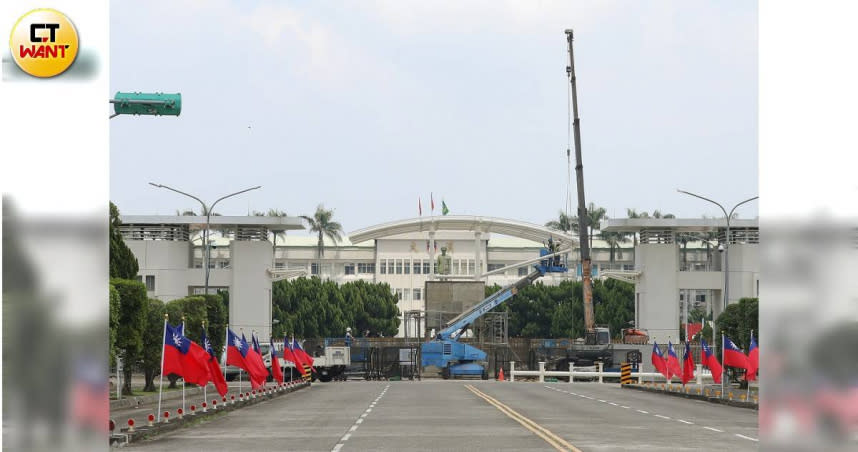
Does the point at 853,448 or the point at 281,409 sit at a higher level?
the point at 853,448

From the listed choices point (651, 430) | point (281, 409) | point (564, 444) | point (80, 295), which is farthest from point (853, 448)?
point (281, 409)

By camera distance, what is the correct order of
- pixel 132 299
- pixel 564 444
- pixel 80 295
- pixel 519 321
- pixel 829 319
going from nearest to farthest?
pixel 829 319, pixel 80 295, pixel 564 444, pixel 132 299, pixel 519 321

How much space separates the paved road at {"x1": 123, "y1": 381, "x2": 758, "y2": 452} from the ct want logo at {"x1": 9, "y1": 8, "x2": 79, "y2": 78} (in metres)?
17.5

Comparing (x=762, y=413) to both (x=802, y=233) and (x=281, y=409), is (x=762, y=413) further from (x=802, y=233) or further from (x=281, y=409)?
(x=281, y=409)

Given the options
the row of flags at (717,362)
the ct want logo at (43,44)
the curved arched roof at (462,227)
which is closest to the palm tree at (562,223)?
the curved arched roof at (462,227)

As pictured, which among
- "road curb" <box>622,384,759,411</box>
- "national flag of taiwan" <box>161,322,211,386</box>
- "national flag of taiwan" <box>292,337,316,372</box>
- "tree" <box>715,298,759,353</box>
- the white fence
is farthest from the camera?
the white fence

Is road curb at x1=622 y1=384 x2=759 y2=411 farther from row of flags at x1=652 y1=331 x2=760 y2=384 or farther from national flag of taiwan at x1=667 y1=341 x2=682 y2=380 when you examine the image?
national flag of taiwan at x1=667 y1=341 x2=682 y2=380

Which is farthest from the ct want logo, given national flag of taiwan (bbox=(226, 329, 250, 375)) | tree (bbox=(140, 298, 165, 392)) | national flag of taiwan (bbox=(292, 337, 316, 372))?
national flag of taiwan (bbox=(292, 337, 316, 372))

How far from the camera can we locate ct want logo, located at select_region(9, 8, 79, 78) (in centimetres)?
511

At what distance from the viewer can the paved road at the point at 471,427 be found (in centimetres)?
2339

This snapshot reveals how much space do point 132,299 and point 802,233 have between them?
4301 centimetres

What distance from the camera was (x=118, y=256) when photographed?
191 ft

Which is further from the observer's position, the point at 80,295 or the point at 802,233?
the point at 80,295

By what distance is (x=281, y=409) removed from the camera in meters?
40.4
